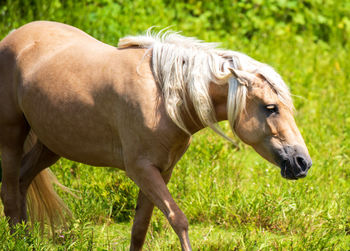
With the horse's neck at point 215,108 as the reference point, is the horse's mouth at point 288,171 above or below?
below

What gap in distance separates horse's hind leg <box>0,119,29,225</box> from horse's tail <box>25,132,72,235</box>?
0.63 ft

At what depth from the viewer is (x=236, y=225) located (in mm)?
3891

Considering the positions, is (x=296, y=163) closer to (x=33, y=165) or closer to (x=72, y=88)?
(x=72, y=88)

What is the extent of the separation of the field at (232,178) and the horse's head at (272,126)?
453mm

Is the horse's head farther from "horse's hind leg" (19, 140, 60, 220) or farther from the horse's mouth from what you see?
"horse's hind leg" (19, 140, 60, 220)

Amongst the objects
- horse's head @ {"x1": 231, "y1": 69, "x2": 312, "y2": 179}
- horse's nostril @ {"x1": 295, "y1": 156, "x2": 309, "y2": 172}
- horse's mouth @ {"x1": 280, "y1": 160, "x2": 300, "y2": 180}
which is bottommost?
horse's mouth @ {"x1": 280, "y1": 160, "x2": 300, "y2": 180}

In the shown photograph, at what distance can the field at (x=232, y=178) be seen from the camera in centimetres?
363

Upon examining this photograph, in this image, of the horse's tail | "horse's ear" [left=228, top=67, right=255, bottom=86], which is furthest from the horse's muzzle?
the horse's tail

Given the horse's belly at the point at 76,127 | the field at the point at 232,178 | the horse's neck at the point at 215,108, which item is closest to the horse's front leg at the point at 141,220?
the field at the point at 232,178

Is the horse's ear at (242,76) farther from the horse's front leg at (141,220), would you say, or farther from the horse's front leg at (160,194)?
the horse's front leg at (141,220)

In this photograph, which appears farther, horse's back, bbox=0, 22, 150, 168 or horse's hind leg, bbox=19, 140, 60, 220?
horse's hind leg, bbox=19, 140, 60, 220

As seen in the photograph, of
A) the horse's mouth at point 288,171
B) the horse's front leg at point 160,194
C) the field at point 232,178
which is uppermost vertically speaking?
the horse's mouth at point 288,171

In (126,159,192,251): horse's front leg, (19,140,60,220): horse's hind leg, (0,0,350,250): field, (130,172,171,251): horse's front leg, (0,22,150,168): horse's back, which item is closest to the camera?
(126,159,192,251): horse's front leg

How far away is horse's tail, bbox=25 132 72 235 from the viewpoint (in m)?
3.89
